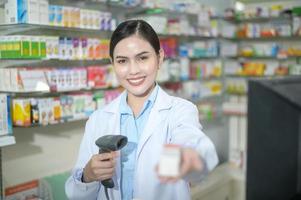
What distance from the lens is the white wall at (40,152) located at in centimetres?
252

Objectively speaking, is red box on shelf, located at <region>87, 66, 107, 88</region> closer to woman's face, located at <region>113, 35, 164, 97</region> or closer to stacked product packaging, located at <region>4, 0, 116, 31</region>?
stacked product packaging, located at <region>4, 0, 116, 31</region>

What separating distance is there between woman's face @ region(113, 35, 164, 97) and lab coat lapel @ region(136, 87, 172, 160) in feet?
Result: 0.23

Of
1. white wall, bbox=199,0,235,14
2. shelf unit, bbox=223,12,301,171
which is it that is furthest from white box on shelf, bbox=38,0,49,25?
white wall, bbox=199,0,235,14

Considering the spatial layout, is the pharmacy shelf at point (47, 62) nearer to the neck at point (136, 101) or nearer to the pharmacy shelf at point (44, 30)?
the pharmacy shelf at point (44, 30)

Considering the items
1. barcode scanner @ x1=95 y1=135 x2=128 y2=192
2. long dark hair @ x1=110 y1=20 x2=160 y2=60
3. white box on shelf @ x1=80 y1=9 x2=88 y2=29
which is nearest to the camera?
barcode scanner @ x1=95 y1=135 x2=128 y2=192

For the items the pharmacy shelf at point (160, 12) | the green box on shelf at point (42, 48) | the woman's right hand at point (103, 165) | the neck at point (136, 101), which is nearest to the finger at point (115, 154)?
the woman's right hand at point (103, 165)

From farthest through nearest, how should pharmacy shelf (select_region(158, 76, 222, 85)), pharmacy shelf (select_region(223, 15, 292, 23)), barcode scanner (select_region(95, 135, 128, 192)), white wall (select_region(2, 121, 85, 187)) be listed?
pharmacy shelf (select_region(223, 15, 292, 23))
pharmacy shelf (select_region(158, 76, 222, 85))
white wall (select_region(2, 121, 85, 187))
barcode scanner (select_region(95, 135, 128, 192))

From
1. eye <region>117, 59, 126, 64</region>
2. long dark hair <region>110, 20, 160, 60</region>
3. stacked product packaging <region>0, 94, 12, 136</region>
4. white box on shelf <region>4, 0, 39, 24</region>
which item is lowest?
stacked product packaging <region>0, 94, 12, 136</region>

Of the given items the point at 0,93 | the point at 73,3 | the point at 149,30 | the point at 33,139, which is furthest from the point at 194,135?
the point at 73,3

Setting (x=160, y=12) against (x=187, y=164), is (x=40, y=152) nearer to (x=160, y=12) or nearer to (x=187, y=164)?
(x=160, y=12)

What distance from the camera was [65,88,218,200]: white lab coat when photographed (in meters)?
0.93

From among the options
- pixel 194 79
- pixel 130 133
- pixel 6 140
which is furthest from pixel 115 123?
pixel 194 79

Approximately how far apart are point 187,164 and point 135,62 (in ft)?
1.38

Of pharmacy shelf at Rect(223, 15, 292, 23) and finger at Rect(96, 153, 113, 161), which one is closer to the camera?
finger at Rect(96, 153, 113, 161)
